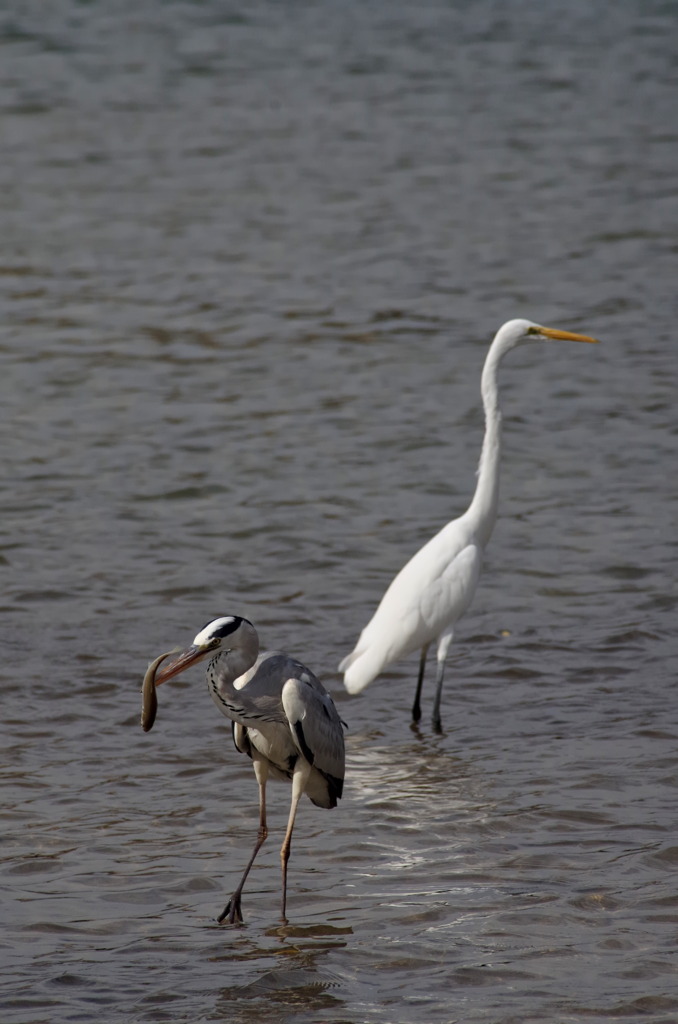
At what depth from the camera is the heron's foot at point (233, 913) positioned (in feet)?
18.4

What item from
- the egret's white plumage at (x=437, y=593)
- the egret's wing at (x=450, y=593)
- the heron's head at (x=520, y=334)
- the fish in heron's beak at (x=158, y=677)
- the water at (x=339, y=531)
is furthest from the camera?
the heron's head at (x=520, y=334)

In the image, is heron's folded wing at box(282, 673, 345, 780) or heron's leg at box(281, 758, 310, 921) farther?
heron's leg at box(281, 758, 310, 921)

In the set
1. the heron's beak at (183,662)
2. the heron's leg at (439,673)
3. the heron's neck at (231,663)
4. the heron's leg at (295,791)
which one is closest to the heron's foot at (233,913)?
the heron's leg at (295,791)

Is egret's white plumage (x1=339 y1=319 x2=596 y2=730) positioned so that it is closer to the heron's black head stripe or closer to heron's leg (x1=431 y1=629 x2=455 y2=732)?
heron's leg (x1=431 y1=629 x2=455 y2=732)

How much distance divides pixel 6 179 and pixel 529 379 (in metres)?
9.69

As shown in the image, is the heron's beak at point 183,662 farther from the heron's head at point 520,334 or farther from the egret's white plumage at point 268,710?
the heron's head at point 520,334

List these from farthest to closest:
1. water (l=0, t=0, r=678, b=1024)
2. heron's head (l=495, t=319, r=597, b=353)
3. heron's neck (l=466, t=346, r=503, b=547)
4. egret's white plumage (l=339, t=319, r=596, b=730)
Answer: heron's head (l=495, t=319, r=597, b=353) → heron's neck (l=466, t=346, r=503, b=547) → egret's white plumage (l=339, t=319, r=596, b=730) → water (l=0, t=0, r=678, b=1024)

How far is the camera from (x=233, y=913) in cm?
564

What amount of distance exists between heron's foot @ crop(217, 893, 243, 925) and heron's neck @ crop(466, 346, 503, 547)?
9.98 feet

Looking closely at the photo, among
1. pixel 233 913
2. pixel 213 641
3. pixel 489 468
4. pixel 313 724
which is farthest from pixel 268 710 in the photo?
pixel 489 468

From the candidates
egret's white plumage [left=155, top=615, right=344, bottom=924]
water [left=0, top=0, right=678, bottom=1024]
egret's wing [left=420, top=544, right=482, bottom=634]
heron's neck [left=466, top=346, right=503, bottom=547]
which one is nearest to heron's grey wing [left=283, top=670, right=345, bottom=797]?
egret's white plumage [left=155, top=615, right=344, bottom=924]

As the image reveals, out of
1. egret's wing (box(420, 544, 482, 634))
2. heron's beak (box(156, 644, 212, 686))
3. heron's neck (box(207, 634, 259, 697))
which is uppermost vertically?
heron's beak (box(156, 644, 212, 686))

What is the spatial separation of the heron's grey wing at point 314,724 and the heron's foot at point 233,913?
0.56 m

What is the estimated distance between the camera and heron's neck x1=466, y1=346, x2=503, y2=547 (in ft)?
26.8
